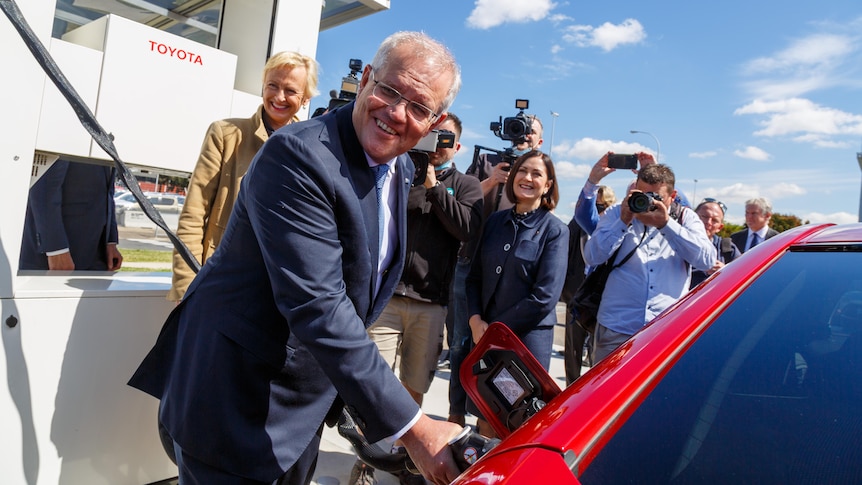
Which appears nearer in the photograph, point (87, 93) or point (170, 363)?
point (170, 363)

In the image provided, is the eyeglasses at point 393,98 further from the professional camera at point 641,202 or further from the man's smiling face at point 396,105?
the professional camera at point 641,202

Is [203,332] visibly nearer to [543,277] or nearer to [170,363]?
[170,363]

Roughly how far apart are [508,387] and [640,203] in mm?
2085

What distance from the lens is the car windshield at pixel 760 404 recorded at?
90 centimetres

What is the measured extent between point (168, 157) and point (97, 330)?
0.91 metres

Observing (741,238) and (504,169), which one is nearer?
(504,169)

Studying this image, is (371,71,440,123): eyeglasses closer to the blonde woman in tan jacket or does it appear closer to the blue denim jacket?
the blonde woman in tan jacket

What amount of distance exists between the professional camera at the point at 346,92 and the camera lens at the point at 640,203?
158 cm

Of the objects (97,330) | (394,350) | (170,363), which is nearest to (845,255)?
(170,363)

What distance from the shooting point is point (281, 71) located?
275 centimetres

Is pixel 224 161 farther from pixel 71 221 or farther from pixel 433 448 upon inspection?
pixel 433 448

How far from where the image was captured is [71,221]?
3.48m

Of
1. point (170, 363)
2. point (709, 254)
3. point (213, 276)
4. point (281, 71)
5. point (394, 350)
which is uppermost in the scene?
point (281, 71)

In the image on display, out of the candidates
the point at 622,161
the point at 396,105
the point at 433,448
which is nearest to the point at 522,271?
the point at 622,161
